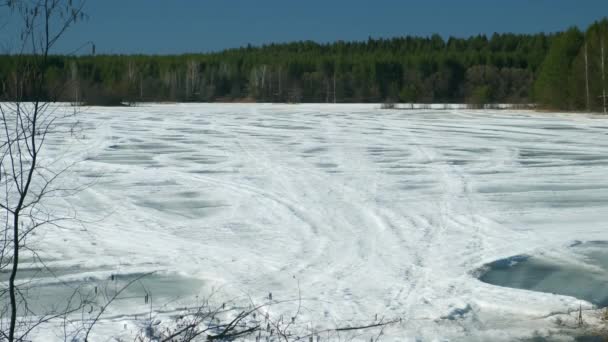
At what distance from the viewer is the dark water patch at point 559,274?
24.2ft

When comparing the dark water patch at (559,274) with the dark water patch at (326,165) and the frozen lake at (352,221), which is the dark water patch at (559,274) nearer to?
the frozen lake at (352,221)

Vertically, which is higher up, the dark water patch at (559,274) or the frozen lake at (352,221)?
the frozen lake at (352,221)

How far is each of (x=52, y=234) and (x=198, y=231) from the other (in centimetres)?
191

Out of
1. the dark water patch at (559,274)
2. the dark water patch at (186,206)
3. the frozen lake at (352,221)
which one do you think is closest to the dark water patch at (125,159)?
the frozen lake at (352,221)

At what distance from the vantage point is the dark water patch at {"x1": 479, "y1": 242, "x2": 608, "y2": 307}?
738 centimetres

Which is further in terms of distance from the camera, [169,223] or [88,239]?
[169,223]

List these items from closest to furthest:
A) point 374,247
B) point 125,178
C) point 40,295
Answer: point 40,295
point 374,247
point 125,178

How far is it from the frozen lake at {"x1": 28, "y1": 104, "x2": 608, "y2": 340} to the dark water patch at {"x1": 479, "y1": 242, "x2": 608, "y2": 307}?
208 millimetres

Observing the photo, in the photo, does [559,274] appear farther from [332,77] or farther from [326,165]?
[332,77]

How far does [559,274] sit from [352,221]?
338 cm

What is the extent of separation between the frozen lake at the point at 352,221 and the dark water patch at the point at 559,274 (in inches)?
8.2

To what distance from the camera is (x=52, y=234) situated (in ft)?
31.4

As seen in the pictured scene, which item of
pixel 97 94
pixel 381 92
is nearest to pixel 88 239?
pixel 97 94

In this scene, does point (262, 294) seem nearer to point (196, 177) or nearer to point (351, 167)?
point (196, 177)
